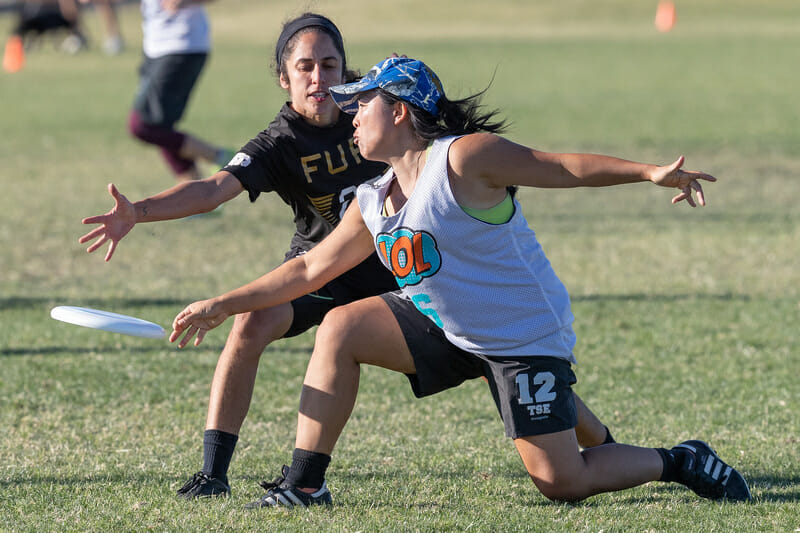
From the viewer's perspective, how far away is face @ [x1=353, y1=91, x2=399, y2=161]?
3.64 meters

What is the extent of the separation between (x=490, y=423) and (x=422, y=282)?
5.20 ft

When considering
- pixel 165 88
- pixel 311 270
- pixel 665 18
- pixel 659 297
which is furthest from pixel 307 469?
pixel 665 18

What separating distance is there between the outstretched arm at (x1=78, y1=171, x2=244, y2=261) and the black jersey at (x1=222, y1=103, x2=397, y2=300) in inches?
5.1

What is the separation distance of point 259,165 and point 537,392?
1392 millimetres

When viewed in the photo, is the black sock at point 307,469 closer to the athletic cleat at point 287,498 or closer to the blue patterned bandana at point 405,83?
the athletic cleat at point 287,498

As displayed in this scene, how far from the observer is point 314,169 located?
14.2 feet

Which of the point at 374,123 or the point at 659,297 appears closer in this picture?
the point at 374,123

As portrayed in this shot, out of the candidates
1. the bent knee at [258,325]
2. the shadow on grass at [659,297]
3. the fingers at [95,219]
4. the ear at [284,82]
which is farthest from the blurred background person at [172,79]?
the fingers at [95,219]

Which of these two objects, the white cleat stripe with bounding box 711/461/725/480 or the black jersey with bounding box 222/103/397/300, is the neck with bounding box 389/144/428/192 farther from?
the white cleat stripe with bounding box 711/461/725/480

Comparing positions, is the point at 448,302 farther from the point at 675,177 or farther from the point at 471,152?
the point at 675,177

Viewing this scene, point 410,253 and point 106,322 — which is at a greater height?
point 410,253

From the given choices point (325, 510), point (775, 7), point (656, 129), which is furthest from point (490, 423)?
point (775, 7)

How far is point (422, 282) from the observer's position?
3.66m

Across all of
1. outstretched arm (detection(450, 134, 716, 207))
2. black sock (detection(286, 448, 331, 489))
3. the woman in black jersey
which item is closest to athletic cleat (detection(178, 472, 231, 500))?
the woman in black jersey
